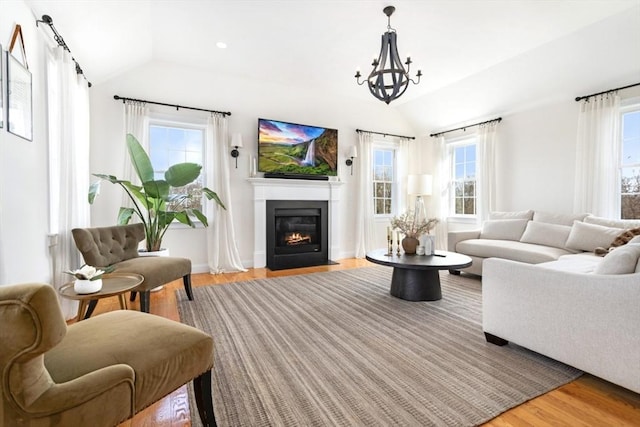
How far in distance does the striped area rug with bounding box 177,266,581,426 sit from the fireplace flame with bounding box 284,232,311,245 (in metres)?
1.98

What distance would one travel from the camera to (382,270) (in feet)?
15.4

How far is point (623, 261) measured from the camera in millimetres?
1699

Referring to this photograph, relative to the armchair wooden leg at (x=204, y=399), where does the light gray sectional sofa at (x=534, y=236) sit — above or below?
above

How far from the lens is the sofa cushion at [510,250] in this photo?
354 cm

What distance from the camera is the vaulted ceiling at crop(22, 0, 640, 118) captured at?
3.01 meters

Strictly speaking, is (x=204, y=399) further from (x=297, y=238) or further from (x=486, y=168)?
(x=486, y=168)

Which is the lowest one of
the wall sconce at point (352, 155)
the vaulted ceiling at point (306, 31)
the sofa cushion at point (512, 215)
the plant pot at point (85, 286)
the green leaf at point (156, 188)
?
the plant pot at point (85, 286)

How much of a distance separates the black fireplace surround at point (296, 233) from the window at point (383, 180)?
1239mm

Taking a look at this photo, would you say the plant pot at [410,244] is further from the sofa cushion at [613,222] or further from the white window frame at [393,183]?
the white window frame at [393,183]

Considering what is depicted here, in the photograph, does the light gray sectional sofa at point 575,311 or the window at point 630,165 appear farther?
the window at point 630,165

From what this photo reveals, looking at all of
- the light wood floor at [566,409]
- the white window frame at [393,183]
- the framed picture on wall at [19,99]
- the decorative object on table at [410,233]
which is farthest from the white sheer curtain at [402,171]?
the framed picture on wall at [19,99]

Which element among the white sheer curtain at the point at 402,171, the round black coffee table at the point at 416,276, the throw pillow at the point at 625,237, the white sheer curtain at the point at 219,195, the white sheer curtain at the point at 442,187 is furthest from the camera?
the white sheer curtain at the point at 402,171

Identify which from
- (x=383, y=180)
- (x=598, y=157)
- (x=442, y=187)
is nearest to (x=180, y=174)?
(x=383, y=180)

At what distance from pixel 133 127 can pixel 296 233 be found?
2.84 m
